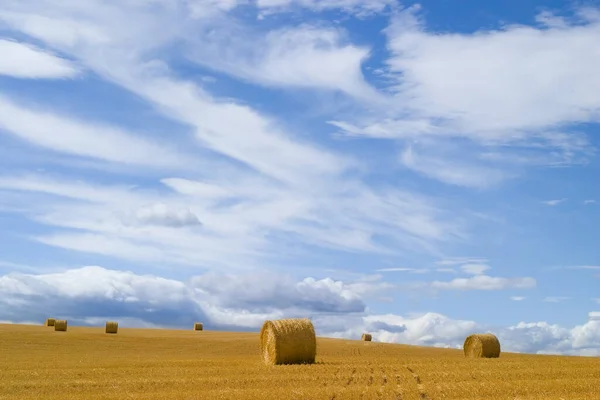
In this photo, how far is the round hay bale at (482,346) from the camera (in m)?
30.2

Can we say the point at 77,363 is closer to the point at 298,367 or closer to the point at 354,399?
the point at 298,367

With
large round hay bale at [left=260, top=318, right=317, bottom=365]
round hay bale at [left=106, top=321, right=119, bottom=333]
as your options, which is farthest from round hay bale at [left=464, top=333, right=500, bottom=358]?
round hay bale at [left=106, top=321, right=119, bottom=333]

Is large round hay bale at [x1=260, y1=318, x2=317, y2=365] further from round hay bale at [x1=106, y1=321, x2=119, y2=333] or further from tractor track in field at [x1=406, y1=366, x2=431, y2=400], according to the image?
round hay bale at [x1=106, y1=321, x2=119, y2=333]

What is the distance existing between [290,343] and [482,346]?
9859 millimetres

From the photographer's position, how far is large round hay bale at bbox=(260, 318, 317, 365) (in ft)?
81.3

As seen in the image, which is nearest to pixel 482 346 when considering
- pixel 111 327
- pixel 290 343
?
pixel 290 343

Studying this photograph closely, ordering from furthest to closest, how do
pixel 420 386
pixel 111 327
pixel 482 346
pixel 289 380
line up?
pixel 111 327
pixel 482 346
pixel 289 380
pixel 420 386

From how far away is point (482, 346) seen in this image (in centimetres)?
3020

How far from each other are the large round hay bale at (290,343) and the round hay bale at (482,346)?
887cm

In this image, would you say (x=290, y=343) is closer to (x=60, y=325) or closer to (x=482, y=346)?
(x=482, y=346)

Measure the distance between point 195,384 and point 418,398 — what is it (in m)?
6.19

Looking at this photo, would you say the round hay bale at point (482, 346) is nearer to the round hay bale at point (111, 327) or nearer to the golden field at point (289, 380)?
the golden field at point (289, 380)

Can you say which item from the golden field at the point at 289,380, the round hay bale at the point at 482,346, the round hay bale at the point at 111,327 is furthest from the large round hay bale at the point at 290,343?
the round hay bale at the point at 111,327

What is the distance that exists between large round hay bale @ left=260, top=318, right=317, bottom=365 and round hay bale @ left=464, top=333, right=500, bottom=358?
8.87 meters
